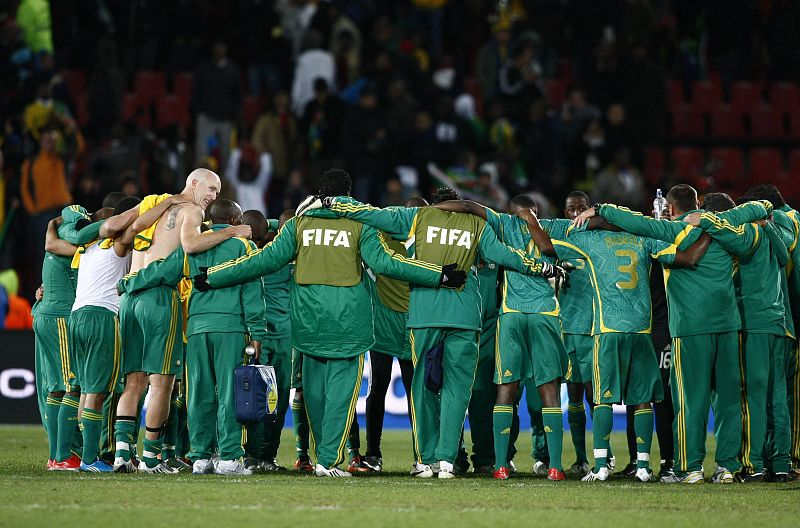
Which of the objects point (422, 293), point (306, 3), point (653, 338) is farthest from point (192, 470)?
point (306, 3)

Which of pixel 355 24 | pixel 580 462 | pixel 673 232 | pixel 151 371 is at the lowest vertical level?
pixel 580 462

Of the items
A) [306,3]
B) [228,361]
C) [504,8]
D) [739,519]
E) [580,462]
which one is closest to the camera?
[739,519]

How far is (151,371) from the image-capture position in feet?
36.4

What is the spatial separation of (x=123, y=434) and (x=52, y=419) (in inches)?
45.4

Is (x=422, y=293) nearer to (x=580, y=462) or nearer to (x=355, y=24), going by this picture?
(x=580, y=462)

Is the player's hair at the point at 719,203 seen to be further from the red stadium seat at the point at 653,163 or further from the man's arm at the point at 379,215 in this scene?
the red stadium seat at the point at 653,163

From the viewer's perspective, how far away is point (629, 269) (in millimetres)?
11523

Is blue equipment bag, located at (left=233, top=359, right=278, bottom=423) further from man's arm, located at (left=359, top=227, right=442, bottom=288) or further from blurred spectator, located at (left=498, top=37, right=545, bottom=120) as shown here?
blurred spectator, located at (left=498, top=37, right=545, bottom=120)

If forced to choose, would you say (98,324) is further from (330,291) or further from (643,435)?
(643,435)

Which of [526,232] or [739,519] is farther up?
[526,232]

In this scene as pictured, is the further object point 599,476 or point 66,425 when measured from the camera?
point 66,425

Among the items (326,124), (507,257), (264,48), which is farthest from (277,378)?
(264,48)

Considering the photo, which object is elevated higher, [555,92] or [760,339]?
[555,92]

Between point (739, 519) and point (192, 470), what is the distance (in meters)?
4.83
